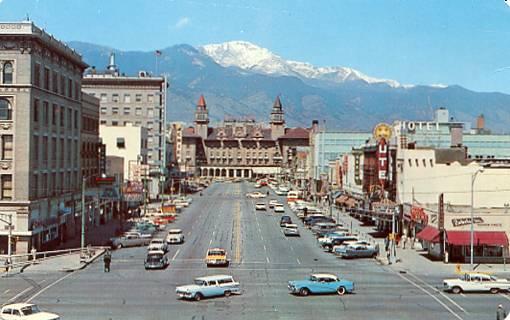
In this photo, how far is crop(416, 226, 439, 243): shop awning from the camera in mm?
61969

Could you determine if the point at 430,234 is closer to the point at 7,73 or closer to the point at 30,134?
the point at 30,134

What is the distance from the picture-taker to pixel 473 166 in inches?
2926

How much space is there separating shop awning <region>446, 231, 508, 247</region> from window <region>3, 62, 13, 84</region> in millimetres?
35727

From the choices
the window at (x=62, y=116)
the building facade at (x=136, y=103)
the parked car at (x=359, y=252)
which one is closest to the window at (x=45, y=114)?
the window at (x=62, y=116)

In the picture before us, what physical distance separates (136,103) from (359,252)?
365 ft

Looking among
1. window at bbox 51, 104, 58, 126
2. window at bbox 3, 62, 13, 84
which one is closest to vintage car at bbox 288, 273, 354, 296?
window at bbox 3, 62, 13, 84

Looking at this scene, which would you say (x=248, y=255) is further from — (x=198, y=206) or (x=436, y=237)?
(x=198, y=206)

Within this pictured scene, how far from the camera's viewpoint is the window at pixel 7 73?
6250cm

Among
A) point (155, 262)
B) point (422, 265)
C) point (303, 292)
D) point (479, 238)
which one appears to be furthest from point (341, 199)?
point (303, 292)

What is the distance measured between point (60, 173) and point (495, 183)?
40095mm

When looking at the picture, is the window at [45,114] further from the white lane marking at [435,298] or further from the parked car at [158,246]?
the white lane marking at [435,298]

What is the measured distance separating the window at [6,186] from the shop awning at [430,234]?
1297 inches

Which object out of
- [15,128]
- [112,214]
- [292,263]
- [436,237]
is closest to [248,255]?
[292,263]

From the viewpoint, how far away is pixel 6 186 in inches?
2491
